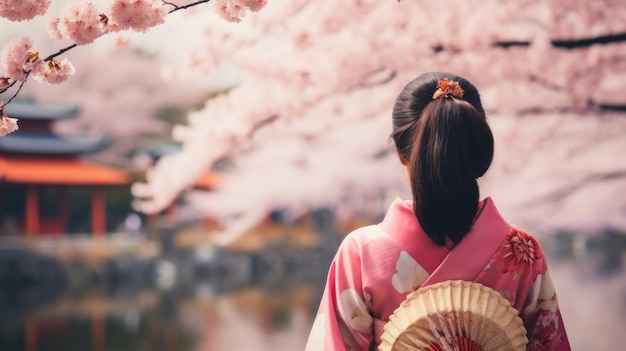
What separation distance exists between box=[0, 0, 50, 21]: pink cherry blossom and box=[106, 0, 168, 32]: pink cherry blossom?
0.17m

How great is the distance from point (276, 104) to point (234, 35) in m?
0.49

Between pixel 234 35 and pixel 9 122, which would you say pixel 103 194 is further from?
pixel 9 122

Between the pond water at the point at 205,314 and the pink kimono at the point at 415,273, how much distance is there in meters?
5.03

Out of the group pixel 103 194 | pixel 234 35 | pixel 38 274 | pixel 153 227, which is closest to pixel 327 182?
pixel 153 227

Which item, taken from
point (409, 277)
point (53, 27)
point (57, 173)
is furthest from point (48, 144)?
point (409, 277)

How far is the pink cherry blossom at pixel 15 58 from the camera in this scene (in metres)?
1.75

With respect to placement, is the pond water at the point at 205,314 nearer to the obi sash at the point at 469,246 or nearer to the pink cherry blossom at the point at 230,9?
the pink cherry blossom at the point at 230,9

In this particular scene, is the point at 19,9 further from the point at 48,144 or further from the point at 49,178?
the point at 48,144

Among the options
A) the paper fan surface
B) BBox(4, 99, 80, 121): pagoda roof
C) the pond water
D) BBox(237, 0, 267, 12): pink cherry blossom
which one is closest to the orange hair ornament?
the paper fan surface

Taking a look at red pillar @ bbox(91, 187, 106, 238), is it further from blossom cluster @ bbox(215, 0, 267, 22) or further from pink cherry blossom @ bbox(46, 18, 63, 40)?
blossom cluster @ bbox(215, 0, 267, 22)

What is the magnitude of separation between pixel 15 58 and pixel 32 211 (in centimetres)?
1280

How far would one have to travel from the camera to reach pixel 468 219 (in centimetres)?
114

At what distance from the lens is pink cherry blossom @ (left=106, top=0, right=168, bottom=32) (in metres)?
1.82

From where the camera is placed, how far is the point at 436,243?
117 cm
